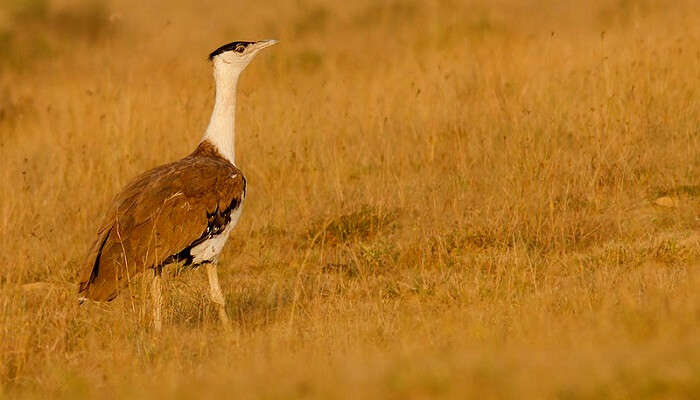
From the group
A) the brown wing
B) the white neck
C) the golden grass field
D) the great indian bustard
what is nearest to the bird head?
the white neck

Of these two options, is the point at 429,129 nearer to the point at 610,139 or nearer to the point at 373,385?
the point at 610,139

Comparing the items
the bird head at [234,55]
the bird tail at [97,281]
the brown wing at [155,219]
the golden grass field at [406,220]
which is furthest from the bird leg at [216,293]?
the bird head at [234,55]

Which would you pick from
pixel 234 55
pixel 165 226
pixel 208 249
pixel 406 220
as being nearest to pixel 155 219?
pixel 165 226

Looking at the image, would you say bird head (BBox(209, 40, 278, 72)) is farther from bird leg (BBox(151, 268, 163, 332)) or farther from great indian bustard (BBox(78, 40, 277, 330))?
bird leg (BBox(151, 268, 163, 332))

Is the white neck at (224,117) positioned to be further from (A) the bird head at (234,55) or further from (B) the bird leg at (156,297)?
(B) the bird leg at (156,297)

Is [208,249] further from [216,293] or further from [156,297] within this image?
[156,297]

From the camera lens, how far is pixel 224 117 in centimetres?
707

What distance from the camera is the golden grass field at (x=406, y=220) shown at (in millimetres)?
4742

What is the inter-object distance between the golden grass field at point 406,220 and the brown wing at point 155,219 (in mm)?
273

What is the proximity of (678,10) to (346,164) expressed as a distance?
5716mm

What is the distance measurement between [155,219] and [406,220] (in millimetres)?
2758

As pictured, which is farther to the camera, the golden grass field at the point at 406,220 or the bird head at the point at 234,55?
the bird head at the point at 234,55

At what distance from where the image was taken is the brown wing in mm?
6082

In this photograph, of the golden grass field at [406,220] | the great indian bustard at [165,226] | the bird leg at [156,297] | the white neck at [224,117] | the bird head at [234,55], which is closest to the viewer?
the golden grass field at [406,220]
